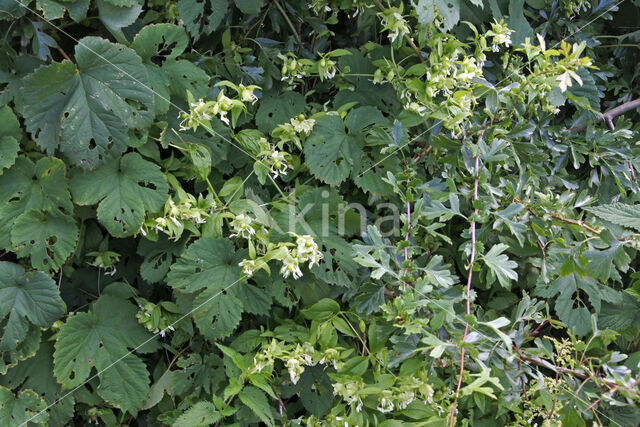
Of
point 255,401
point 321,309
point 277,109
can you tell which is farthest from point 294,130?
point 255,401

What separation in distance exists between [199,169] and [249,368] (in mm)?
562

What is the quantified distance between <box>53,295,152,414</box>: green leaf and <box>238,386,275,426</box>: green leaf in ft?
1.08

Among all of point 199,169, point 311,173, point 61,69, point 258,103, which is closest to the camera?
point 61,69

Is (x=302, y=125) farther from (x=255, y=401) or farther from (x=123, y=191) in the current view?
(x=255, y=401)

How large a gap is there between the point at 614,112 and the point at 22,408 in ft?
A: 7.02

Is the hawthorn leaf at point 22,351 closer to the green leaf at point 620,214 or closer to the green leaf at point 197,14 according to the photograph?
the green leaf at point 197,14

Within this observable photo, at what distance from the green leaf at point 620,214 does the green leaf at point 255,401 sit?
982mm

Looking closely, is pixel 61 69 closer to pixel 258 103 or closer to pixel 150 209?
pixel 150 209

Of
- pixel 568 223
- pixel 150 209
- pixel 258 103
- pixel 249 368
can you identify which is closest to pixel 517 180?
pixel 568 223

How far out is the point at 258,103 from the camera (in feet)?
6.15

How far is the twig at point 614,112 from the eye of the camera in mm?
2051

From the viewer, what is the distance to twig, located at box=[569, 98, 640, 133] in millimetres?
2051

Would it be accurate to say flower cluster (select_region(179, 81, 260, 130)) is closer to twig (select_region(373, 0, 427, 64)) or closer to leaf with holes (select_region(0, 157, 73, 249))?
leaf with holes (select_region(0, 157, 73, 249))

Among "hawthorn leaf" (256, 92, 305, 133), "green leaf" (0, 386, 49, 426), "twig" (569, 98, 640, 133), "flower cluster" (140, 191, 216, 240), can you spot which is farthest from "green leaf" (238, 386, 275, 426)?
"twig" (569, 98, 640, 133)
